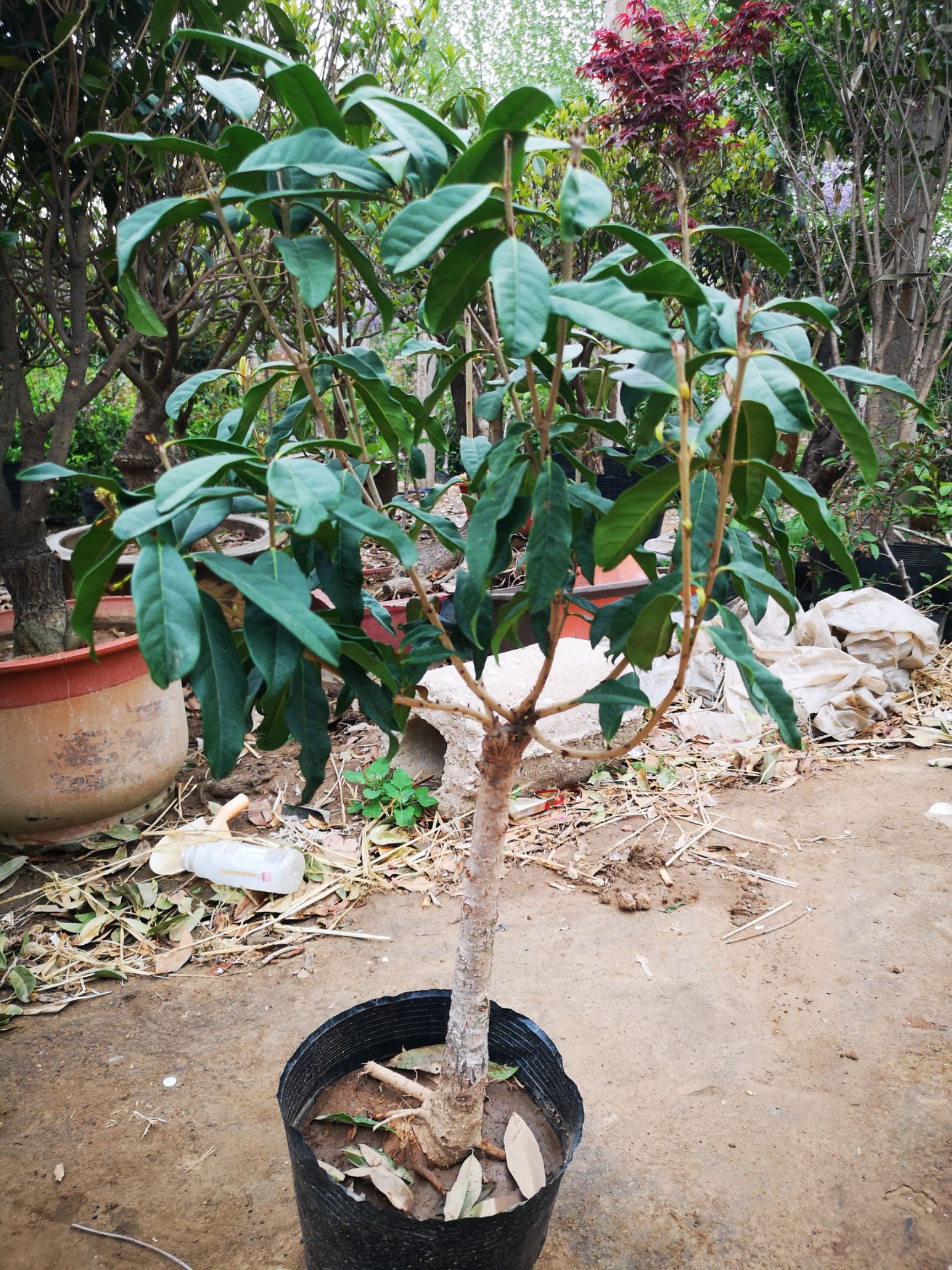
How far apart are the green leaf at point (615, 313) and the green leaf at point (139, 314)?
489mm

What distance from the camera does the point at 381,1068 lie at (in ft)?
5.07

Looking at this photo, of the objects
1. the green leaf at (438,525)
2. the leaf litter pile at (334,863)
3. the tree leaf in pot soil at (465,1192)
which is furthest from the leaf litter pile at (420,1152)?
the green leaf at (438,525)

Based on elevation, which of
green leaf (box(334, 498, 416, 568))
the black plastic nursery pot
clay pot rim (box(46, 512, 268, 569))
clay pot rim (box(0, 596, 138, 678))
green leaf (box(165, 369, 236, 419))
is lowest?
the black plastic nursery pot

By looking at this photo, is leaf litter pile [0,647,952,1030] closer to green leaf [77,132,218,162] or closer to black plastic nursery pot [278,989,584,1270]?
black plastic nursery pot [278,989,584,1270]

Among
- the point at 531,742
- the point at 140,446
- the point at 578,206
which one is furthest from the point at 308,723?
the point at 140,446

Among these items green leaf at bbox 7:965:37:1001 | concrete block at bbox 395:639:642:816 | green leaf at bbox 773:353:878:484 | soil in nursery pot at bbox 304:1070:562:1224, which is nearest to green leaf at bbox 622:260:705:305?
green leaf at bbox 773:353:878:484

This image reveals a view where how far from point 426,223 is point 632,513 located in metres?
0.38

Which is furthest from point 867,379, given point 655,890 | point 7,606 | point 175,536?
point 7,606

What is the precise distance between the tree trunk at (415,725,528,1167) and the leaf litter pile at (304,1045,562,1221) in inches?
1.4

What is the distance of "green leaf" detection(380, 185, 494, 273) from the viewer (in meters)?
A: 0.75

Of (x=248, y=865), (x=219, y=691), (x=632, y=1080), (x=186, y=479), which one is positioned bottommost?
(x=632, y=1080)

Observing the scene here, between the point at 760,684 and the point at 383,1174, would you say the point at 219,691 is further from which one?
the point at 383,1174

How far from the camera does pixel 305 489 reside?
0.84m

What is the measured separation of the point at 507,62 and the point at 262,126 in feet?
53.3
